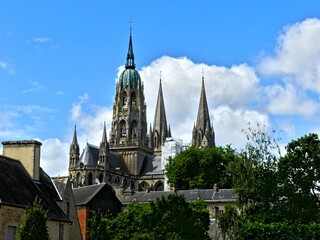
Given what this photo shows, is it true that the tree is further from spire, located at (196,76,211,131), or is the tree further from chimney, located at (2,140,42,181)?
spire, located at (196,76,211,131)

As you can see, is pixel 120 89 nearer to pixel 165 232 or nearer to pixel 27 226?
pixel 165 232

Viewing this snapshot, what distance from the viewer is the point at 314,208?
5834cm

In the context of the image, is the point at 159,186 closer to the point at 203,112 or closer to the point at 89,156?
the point at 89,156

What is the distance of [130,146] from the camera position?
551 feet

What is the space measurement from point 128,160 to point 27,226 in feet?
441

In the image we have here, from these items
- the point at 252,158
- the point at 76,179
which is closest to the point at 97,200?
the point at 252,158

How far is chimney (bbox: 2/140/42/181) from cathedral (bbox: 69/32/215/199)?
344 feet

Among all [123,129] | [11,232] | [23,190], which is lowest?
[11,232]

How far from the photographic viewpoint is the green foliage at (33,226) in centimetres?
3188

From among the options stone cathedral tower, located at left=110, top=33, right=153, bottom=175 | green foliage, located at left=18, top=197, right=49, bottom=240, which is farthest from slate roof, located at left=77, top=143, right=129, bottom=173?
green foliage, located at left=18, top=197, right=49, bottom=240

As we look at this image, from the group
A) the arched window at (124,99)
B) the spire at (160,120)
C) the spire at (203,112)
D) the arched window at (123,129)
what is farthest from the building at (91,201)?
the spire at (160,120)

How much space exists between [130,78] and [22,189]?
454ft

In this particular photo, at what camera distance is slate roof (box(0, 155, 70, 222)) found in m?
36.4

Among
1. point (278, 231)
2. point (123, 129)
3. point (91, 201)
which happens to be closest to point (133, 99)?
point (123, 129)
